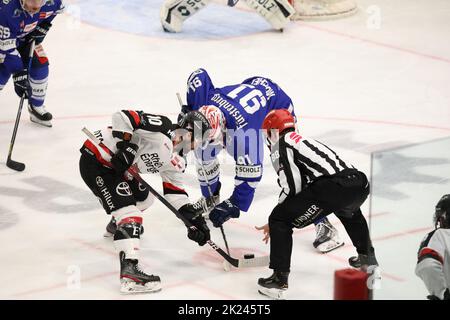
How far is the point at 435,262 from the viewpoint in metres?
4.39

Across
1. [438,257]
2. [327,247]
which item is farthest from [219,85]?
[438,257]

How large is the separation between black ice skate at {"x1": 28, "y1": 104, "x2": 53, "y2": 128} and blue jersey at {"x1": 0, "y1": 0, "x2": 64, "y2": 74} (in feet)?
1.59

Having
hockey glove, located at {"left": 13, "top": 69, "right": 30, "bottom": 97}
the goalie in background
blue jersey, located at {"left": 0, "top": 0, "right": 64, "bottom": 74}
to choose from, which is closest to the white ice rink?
the goalie in background

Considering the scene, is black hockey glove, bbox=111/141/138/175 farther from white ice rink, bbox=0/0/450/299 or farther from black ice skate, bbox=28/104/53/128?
black ice skate, bbox=28/104/53/128

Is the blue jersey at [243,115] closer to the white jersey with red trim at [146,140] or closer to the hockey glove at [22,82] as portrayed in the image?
the white jersey with red trim at [146,140]

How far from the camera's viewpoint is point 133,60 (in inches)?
386

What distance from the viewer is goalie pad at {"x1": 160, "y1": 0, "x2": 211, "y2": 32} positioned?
408 inches

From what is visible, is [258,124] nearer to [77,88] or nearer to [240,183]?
[240,183]

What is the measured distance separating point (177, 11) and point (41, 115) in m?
2.72

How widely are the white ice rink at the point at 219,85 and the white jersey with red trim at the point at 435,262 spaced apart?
6 centimetres

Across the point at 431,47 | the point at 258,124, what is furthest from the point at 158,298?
the point at 431,47

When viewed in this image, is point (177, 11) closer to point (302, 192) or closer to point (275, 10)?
point (275, 10)

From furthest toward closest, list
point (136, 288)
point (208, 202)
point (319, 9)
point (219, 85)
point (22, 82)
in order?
1. point (319, 9)
2. point (219, 85)
3. point (22, 82)
4. point (208, 202)
5. point (136, 288)

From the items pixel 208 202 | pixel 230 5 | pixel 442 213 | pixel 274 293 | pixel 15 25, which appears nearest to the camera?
pixel 442 213
